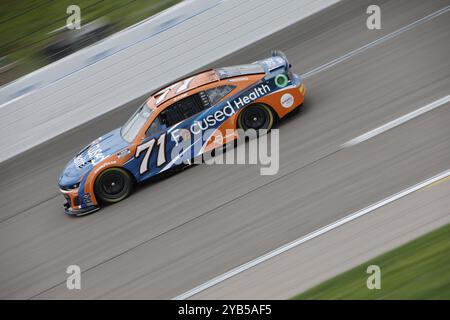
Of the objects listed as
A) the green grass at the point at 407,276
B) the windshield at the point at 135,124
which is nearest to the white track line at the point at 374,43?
the windshield at the point at 135,124

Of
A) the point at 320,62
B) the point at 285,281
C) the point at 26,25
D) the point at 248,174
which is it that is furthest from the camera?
the point at 26,25

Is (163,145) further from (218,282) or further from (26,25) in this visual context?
(26,25)

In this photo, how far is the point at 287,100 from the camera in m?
11.4

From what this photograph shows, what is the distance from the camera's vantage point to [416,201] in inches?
344

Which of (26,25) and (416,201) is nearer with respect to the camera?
(416,201)

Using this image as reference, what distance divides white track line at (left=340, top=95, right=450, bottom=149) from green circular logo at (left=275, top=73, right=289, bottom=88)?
1658 millimetres

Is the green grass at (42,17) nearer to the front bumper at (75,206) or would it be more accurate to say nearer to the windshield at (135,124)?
the windshield at (135,124)

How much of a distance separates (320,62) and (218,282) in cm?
717

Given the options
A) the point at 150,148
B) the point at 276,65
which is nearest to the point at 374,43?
the point at 276,65

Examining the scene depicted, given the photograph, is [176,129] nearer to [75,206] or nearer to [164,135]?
[164,135]

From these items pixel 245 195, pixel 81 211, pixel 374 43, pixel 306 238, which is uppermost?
pixel 374 43

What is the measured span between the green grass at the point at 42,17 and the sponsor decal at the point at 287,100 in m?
6.15

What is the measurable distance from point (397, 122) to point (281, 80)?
2.20 meters
